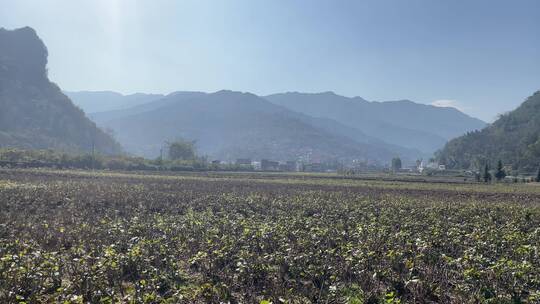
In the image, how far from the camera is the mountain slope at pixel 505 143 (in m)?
126

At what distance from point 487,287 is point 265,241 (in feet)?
18.5

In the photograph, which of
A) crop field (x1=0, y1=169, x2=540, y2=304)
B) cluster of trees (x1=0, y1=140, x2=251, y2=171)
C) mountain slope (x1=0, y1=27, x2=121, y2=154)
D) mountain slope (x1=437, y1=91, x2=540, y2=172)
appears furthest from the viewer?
mountain slope (x1=437, y1=91, x2=540, y2=172)

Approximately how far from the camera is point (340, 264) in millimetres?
8953

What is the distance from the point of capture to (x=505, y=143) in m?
147

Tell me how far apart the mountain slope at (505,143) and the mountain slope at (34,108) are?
140 m

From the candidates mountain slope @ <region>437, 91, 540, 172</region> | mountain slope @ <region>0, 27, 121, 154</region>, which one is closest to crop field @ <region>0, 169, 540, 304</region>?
mountain slope @ <region>0, 27, 121, 154</region>

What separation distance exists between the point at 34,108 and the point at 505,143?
17432 centimetres

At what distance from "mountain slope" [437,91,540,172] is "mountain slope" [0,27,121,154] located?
459ft

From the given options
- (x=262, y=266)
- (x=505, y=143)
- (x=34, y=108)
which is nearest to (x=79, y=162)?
(x=34, y=108)

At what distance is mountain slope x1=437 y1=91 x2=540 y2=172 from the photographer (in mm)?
125994

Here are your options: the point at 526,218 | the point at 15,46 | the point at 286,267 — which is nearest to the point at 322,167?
the point at 15,46

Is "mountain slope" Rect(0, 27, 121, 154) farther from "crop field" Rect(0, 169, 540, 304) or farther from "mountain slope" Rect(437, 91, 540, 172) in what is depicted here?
"mountain slope" Rect(437, 91, 540, 172)

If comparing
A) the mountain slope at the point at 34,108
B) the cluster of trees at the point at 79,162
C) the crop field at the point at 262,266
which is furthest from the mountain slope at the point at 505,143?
the mountain slope at the point at 34,108

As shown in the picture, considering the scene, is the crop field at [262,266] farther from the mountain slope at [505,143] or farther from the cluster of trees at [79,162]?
the mountain slope at [505,143]
